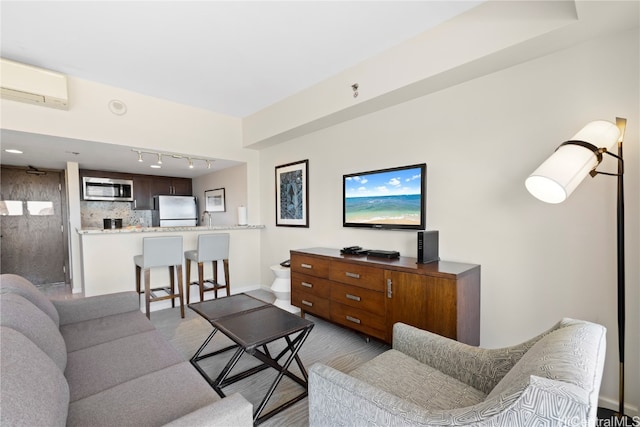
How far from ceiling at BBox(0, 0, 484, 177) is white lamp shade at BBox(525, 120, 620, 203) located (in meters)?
1.22

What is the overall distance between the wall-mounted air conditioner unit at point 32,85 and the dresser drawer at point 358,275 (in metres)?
3.24

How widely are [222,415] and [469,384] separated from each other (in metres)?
1.16

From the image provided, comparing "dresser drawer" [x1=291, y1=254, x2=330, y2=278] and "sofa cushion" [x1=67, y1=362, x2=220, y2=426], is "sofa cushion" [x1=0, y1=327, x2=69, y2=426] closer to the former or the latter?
"sofa cushion" [x1=67, y1=362, x2=220, y2=426]

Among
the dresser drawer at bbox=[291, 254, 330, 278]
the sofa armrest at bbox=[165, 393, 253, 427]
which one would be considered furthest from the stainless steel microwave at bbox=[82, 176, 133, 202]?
the sofa armrest at bbox=[165, 393, 253, 427]

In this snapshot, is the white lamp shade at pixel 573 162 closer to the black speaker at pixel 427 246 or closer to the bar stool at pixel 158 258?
the black speaker at pixel 427 246

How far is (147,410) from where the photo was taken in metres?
1.22

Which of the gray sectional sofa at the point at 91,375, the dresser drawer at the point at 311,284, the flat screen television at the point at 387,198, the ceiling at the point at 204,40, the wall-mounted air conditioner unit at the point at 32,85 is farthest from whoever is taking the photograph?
the dresser drawer at the point at 311,284

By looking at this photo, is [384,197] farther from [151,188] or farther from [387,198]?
[151,188]

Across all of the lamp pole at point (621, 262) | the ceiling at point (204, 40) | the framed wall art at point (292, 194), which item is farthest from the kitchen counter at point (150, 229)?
the lamp pole at point (621, 262)

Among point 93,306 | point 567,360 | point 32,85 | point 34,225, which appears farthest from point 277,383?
point 34,225

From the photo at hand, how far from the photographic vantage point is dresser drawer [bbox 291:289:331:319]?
9.63 feet

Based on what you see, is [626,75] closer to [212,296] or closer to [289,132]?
[289,132]

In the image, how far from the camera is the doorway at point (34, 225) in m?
4.84

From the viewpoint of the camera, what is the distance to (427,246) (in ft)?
7.91
